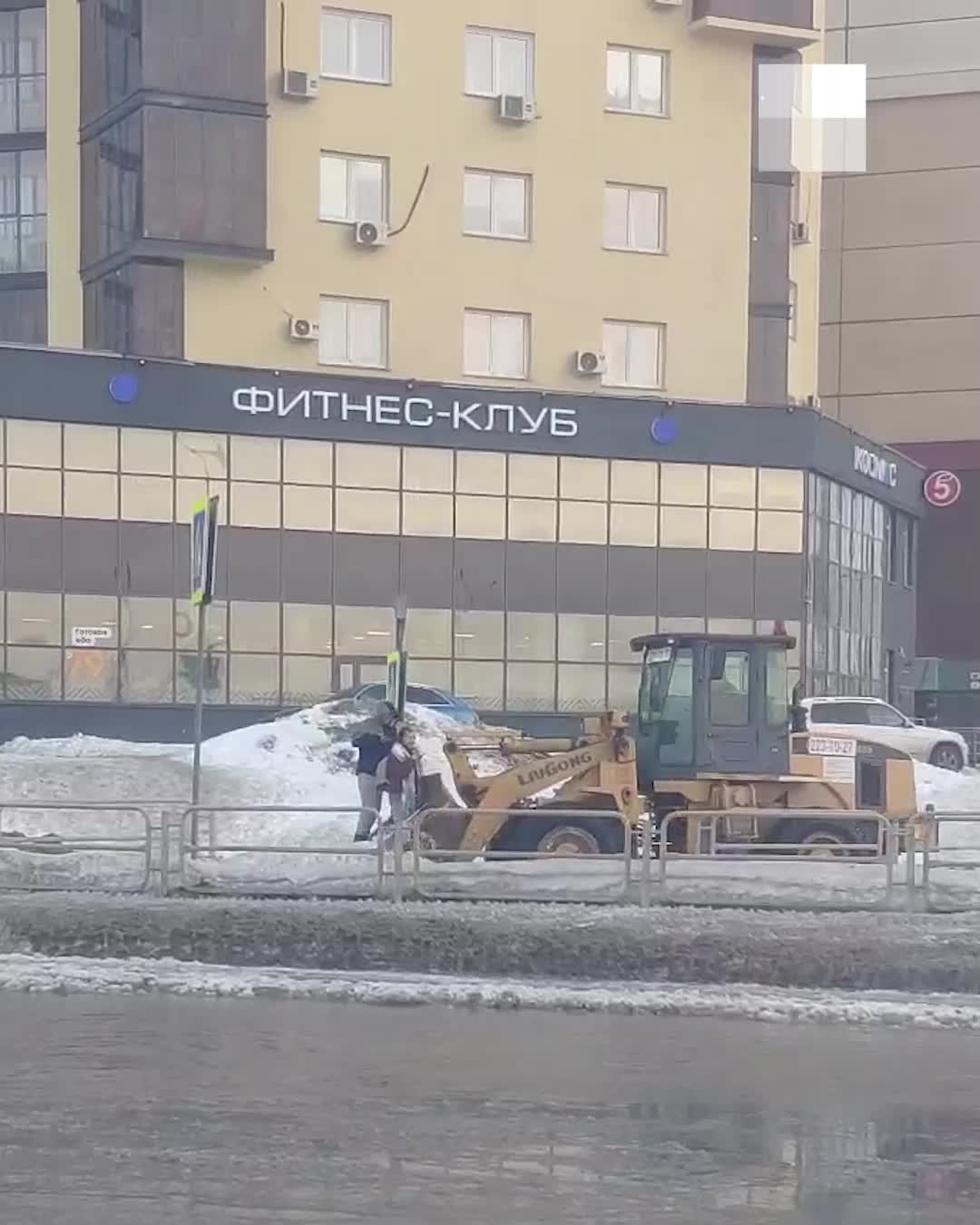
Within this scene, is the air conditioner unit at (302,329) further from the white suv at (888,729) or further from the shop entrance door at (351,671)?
the white suv at (888,729)

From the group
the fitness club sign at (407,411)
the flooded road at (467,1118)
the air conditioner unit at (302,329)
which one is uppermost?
the air conditioner unit at (302,329)

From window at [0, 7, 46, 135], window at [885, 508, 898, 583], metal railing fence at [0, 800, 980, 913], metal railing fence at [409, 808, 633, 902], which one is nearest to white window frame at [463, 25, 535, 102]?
window at [0, 7, 46, 135]

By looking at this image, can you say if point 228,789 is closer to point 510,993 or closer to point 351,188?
point 510,993

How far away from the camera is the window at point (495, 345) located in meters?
42.9

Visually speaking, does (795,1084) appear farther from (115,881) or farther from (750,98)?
(750,98)

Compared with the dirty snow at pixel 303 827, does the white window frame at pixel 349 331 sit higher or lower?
higher

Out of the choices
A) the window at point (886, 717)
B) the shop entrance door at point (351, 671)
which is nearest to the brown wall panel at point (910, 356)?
the window at point (886, 717)

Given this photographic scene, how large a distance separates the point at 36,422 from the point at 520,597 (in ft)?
34.6

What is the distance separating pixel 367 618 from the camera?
134 ft

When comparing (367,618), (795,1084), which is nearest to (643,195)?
(367,618)

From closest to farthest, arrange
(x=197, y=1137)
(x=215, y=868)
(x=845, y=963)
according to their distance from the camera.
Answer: (x=197, y=1137) < (x=845, y=963) < (x=215, y=868)

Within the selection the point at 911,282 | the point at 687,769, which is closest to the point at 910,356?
the point at 911,282

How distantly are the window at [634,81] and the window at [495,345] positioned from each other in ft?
17.6

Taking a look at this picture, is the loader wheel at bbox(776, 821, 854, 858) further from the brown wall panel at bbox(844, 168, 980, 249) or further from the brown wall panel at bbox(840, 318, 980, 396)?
the brown wall panel at bbox(844, 168, 980, 249)
